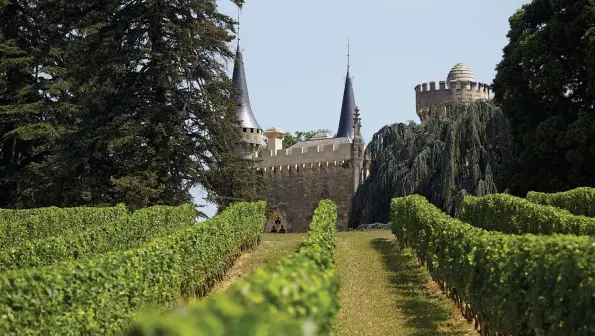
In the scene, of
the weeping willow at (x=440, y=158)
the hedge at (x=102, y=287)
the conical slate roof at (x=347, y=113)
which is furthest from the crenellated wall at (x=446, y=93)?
the hedge at (x=102, y=287)

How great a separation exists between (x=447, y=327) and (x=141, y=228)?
455 inches

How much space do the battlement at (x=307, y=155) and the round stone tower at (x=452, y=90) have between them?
4.84m

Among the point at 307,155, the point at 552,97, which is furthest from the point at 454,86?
the point at 552,97

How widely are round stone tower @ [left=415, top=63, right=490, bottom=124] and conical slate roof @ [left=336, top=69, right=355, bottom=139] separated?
13.3m

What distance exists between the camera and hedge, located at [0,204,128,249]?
75.7 ft

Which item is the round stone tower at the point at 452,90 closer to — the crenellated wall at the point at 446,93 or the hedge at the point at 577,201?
the crenellated wall at the point at 446,93

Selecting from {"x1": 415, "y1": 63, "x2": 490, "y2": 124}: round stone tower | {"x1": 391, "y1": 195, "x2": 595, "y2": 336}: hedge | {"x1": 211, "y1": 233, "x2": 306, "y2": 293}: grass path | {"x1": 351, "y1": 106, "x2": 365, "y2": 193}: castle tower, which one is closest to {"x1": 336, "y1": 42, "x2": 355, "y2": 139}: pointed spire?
{"x1": 415, "y1": 63, "x2": 490, "y2": 124}: round stone tower

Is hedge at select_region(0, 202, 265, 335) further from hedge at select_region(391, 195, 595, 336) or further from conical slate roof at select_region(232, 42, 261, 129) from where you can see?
conical slate roof at select_region(232, 42, 261, 129)

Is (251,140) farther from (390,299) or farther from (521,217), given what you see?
(390,299)

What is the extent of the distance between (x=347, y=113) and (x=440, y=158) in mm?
28798

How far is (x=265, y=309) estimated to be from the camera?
5539 mm

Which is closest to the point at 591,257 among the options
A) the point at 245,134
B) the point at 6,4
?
the point at 6,4

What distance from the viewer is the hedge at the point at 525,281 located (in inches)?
332

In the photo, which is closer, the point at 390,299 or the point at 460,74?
the point at 390,299
